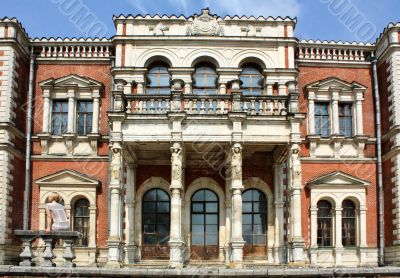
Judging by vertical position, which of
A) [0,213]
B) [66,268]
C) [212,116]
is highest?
[212,116]

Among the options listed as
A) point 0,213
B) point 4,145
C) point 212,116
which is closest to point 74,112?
point 4,145

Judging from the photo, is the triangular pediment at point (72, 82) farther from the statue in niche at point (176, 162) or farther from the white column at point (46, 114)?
the statue in niche at point (176, 162)

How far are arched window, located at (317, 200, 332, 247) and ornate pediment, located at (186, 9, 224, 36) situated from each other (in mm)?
8600

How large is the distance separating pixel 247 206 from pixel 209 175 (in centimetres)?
212

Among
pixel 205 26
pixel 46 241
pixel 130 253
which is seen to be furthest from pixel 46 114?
pixel 46 241

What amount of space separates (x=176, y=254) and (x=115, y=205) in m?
2.86

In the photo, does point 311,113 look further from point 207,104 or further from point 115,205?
point 115,205

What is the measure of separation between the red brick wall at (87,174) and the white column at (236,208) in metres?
6.09

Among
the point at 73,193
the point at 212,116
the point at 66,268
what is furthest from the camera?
the point at 73,193

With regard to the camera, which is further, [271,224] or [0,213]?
[271,224]

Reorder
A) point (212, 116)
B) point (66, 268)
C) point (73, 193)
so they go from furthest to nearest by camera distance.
→ point (73, 193) < point (212, 116) < point (66, 268)

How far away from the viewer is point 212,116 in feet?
71.6

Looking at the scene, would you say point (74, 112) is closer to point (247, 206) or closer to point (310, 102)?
point (247, 206)

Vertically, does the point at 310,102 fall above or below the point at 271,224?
above
